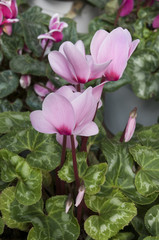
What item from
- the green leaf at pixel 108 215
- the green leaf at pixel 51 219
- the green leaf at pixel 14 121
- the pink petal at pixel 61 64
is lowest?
the green leaf at pixel 51 219

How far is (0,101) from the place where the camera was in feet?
3.46

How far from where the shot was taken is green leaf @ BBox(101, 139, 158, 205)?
66 centimetres

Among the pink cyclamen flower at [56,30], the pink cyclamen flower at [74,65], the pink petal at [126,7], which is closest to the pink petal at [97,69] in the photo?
the pink cyclamen flower at [74,65]

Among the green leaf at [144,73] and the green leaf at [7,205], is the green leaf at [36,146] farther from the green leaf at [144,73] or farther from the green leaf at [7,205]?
the green leaf at [144,73]

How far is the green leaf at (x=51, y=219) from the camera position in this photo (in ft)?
2.00

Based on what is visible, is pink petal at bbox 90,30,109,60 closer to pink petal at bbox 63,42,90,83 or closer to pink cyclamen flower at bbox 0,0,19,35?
pink petal at bbox 63,42,90,83

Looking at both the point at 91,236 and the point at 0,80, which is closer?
the point at 91,236

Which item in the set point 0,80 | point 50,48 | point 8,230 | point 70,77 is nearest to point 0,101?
point 0,80

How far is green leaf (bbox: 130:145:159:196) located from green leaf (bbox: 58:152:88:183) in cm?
10

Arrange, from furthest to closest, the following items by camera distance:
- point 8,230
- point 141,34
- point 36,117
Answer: point 141,34, point 8,230, point 36,117

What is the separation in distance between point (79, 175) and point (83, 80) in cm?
20

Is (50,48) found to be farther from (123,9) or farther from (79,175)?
(79,175)

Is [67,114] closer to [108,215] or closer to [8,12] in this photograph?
[108,215]

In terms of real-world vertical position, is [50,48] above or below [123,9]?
below
